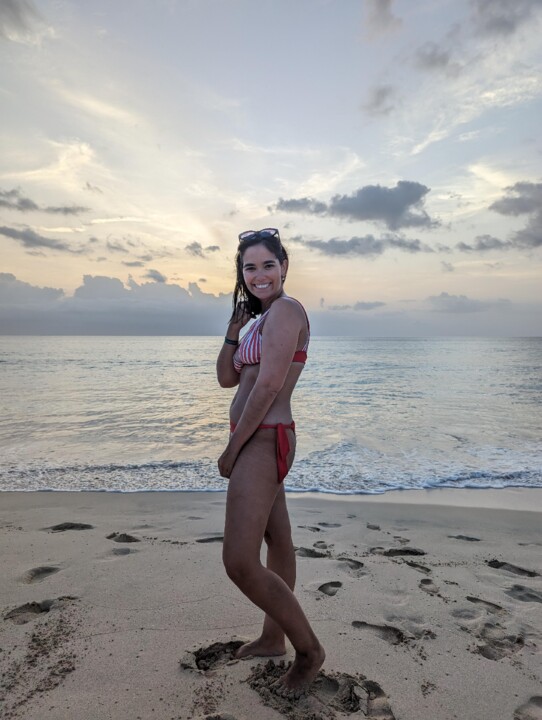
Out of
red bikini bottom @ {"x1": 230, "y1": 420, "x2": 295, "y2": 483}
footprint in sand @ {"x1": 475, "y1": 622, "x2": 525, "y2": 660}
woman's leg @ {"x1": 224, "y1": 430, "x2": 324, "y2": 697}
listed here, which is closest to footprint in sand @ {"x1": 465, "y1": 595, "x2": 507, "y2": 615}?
footprint in sand @ {"x1": 475, "y1": 622, "x2": 525, "y2": 660}

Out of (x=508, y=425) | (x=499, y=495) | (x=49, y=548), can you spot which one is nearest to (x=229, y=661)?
(x=49, y=548)

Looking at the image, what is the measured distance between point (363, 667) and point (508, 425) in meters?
12.0

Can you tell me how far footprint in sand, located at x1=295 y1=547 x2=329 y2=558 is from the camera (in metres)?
4.79

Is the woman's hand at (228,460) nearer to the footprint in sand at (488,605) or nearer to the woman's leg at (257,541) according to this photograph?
the woman's leg at (257,541)

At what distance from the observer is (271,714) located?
8.09 feet

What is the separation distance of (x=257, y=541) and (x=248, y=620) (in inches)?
53.0

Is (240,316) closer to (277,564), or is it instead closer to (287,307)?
(287,307)

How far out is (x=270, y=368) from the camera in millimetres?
2467

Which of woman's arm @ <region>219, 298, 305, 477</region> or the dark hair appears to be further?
the dark hair

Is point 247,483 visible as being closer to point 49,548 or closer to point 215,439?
point 49,548

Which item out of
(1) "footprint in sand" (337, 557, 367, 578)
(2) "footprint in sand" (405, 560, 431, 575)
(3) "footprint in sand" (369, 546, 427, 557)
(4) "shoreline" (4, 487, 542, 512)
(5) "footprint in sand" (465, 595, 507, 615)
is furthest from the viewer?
(4) "shoreline" (4, 487, 542, 512)

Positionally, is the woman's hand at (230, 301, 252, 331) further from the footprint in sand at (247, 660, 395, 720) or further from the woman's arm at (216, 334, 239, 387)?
the footprint in sand at (247, 660, 395, 720)

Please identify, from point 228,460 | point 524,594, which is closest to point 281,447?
point 228,460

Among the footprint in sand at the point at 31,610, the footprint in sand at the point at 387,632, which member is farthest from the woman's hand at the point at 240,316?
the footprint in sand at the point at 31,610
